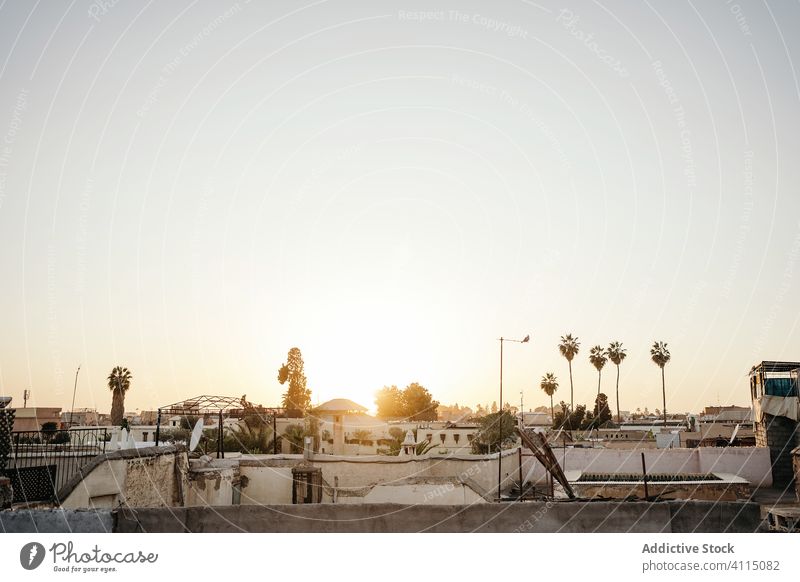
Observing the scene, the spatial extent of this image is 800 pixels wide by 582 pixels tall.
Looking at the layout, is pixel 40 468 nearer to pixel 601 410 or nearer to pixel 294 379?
pixel 294 379

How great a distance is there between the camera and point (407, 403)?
3524 inches

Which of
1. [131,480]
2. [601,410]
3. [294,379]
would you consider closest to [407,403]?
[294,379]

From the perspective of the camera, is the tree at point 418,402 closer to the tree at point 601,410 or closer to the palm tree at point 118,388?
the tree at point 601,410

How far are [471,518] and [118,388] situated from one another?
5689 centimetres

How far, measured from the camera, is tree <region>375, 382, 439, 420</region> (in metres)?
87.8

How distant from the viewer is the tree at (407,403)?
288 feet

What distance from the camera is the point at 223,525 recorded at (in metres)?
10.4

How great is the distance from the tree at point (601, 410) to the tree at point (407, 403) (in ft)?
75.5

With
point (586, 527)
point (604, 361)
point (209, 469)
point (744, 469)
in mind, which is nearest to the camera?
point (586, 527)

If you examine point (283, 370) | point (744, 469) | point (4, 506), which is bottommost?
point (744, 469)

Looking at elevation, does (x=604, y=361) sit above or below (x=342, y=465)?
above
